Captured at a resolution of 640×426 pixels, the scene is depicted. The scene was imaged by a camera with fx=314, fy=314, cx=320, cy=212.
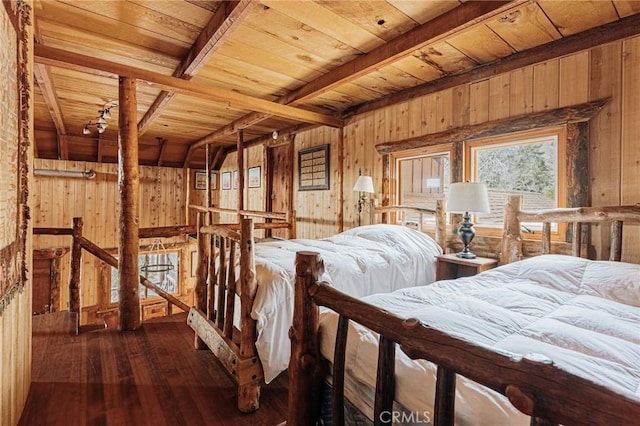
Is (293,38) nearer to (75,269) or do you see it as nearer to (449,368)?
(449,368)

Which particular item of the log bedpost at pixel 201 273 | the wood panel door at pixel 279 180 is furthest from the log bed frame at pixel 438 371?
the wood panel door at pixel 279 180

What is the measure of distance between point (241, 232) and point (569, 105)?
8.67 ft

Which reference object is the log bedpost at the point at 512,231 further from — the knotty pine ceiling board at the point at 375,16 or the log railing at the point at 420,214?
the knotty pine ceiling board at the point at 375,16

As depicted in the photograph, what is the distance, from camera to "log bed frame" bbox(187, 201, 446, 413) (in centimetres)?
184

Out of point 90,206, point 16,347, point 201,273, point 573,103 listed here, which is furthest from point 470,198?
point 90,206

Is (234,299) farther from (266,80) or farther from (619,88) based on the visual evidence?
(619,88)

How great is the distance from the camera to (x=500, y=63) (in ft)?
9.27

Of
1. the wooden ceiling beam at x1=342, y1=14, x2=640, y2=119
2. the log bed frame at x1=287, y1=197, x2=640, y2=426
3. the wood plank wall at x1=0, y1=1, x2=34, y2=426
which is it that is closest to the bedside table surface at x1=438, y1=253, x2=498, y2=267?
the wooden ceiling beam at x1=342, y1=14, x2=640, y2=119

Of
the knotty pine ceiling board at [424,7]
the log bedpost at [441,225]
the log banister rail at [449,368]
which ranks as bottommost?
Answer: the log banister rail at [449,368]

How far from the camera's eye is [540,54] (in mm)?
2586

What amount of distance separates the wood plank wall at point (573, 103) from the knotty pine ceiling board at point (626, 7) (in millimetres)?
174

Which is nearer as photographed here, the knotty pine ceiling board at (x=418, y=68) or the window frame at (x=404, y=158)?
the knotty pine ceiling board at (x=418, y=68)

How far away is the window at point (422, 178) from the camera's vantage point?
340 centimetres

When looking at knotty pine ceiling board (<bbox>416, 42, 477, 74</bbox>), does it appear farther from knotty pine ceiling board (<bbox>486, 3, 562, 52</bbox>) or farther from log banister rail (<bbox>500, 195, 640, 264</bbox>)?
log banister rail (<bbox>500, 195, 640, 264</bbox>)
